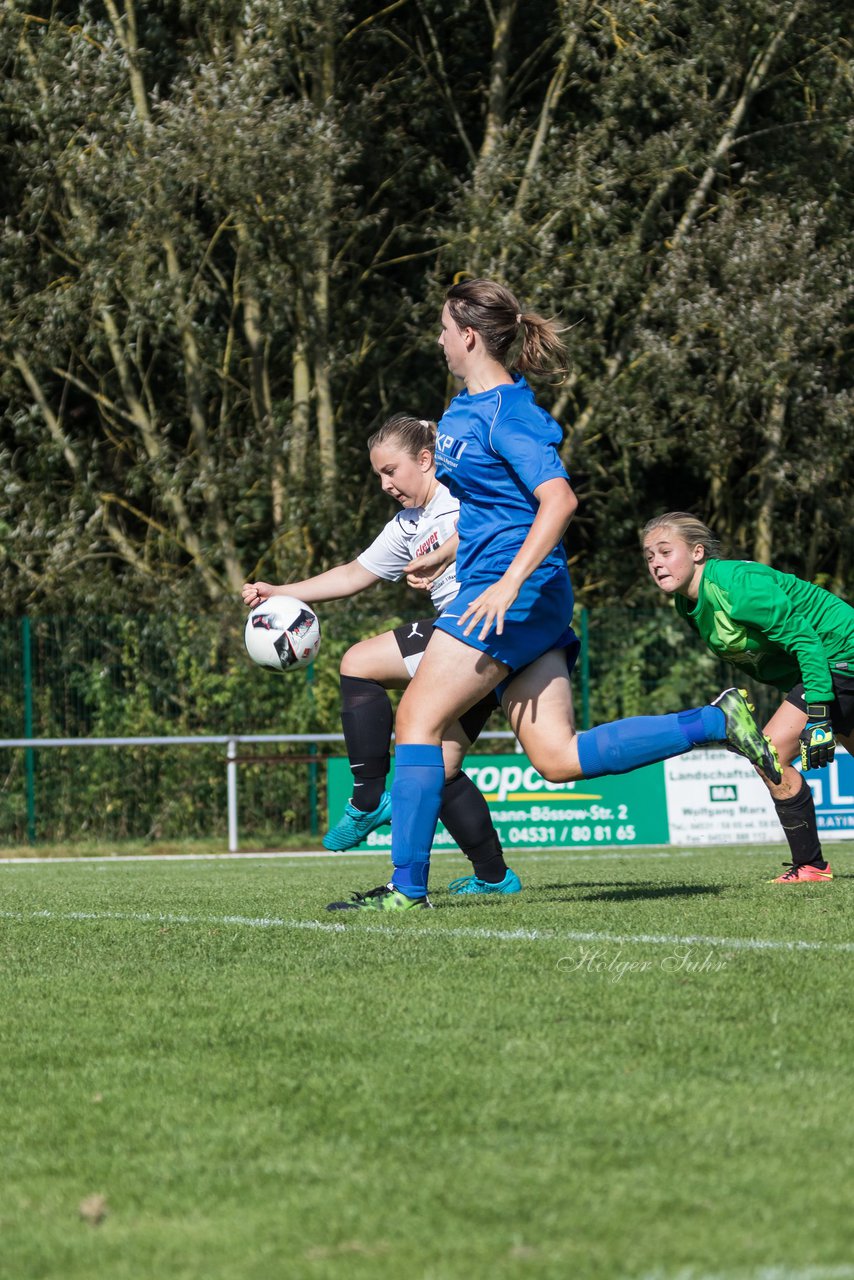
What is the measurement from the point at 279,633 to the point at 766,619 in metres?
2.08

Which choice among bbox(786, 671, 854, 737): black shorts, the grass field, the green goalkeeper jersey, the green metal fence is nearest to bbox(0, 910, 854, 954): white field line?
the grass field

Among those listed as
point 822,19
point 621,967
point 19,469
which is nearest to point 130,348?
point 19,469

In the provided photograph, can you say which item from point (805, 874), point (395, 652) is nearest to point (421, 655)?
point (395, 652)

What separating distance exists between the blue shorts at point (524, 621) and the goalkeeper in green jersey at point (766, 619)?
0.92 metres

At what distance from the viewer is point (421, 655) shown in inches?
266

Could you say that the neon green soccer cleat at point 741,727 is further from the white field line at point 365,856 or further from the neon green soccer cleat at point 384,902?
the white field line at point 365,856

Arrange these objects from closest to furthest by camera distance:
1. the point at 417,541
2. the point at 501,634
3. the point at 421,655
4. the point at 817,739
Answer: the point at 501,634 < the point at 817,739 < the point at 421,655 < the point at 417,541

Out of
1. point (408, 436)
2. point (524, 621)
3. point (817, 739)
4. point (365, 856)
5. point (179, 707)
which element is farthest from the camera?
point (179, 707)

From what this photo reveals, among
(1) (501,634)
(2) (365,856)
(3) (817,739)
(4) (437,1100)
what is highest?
(1) (501,634)

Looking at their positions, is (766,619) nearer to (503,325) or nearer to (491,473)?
(491,473)

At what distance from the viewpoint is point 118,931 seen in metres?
5.77

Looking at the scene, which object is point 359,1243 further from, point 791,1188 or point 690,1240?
point 791,1188

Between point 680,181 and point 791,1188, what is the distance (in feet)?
61.0

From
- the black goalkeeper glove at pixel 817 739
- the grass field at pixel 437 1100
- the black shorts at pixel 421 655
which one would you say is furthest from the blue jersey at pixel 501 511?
the black goalkeeper glove at pixel 817 739
